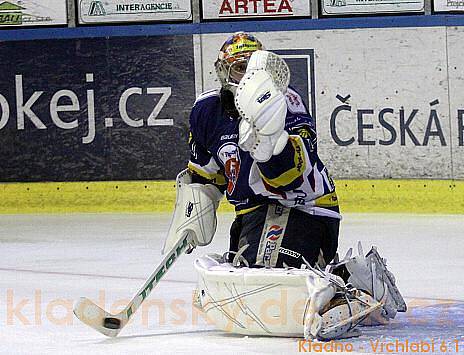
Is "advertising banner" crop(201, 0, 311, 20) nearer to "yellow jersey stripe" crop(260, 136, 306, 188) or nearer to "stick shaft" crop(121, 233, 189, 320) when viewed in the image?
"stick shaft" crop(121, 233, 189, 320)

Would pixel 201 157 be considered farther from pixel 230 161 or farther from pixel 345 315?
pixel 345 315

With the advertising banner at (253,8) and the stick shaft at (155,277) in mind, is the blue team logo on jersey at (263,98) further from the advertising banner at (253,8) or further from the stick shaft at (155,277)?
the advertising banner at (253,8)

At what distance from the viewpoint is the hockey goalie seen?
287cm

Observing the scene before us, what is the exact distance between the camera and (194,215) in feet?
11.4


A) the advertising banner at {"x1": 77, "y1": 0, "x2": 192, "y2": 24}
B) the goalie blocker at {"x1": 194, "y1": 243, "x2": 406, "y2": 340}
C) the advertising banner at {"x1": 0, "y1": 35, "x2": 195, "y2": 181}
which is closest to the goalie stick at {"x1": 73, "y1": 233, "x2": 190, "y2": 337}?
the goalie blocker at {"x1": 194, "y1": 243, "x2": 406, "y2": 340}

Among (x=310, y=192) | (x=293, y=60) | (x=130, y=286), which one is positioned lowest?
(x=130, y=286)

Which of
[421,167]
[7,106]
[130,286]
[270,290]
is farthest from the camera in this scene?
[7,106]

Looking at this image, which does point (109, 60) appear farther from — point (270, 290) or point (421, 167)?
point (270, 290)

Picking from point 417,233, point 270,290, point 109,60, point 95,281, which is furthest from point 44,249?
point 270,290

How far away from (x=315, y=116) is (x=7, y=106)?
176 cm

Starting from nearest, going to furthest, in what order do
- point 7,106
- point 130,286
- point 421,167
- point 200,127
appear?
point 200,127
point 130,286
point 421,167
point 7,106

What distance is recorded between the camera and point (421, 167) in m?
6.89

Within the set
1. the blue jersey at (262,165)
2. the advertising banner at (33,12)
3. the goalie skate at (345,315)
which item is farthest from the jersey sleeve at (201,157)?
the advertising banner at (33,12)

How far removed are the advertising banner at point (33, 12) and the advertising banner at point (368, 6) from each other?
1.50m
